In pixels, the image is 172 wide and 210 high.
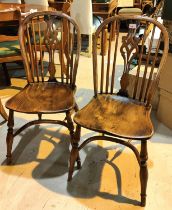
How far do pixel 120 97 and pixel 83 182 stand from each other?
614 millimetres

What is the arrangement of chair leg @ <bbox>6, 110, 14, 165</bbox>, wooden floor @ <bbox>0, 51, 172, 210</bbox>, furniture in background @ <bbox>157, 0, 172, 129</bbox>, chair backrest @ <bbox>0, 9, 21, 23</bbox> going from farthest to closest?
1. chair backrest @ <bbox>0, 9, 21, 23</bbox>
2. furniture in background @ <bbox>157, 0, 172, 129</bbox>
3. chair leg @ <bbox>6, 110, 14, 165</bbox>
4. wooden floor @ <bbox>0, 51, 172, 210</bbox>

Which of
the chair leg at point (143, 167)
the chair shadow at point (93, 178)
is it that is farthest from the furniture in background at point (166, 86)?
the chair leg at point (143, 167)

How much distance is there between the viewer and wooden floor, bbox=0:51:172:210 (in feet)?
4.82

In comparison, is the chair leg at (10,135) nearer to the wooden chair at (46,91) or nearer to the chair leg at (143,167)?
the wooden chair at (46,91)

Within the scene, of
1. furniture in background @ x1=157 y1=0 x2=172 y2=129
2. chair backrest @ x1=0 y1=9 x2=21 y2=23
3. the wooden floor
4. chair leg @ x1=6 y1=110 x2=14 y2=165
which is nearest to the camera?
the wooden floor

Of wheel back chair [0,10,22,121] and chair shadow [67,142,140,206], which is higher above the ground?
wheel back chair [0,10,22,121]

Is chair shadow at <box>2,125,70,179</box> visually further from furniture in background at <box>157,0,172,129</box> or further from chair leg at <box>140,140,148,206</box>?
A: furniture in background at <box>157,0,172,129</box>

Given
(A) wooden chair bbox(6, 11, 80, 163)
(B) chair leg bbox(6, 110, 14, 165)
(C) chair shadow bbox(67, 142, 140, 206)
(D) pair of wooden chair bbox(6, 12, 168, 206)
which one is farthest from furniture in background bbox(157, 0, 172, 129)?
(B) chair leg bbox(6, 110, 14, 165)

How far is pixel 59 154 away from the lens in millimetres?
1841

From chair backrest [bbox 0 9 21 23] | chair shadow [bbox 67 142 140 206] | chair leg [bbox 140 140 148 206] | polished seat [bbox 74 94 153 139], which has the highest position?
chair backrest [bbox 0 9 21 23]

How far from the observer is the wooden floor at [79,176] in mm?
1470

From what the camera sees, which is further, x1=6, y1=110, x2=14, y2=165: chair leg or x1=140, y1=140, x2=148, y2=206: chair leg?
x1=6, y1=110, x2=14, y2=165: chair leg

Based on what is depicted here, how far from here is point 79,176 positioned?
1650mm

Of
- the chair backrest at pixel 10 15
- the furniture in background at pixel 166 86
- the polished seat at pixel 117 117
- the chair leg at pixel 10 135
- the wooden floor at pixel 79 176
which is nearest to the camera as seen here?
the polished seat at pixel 117 117
